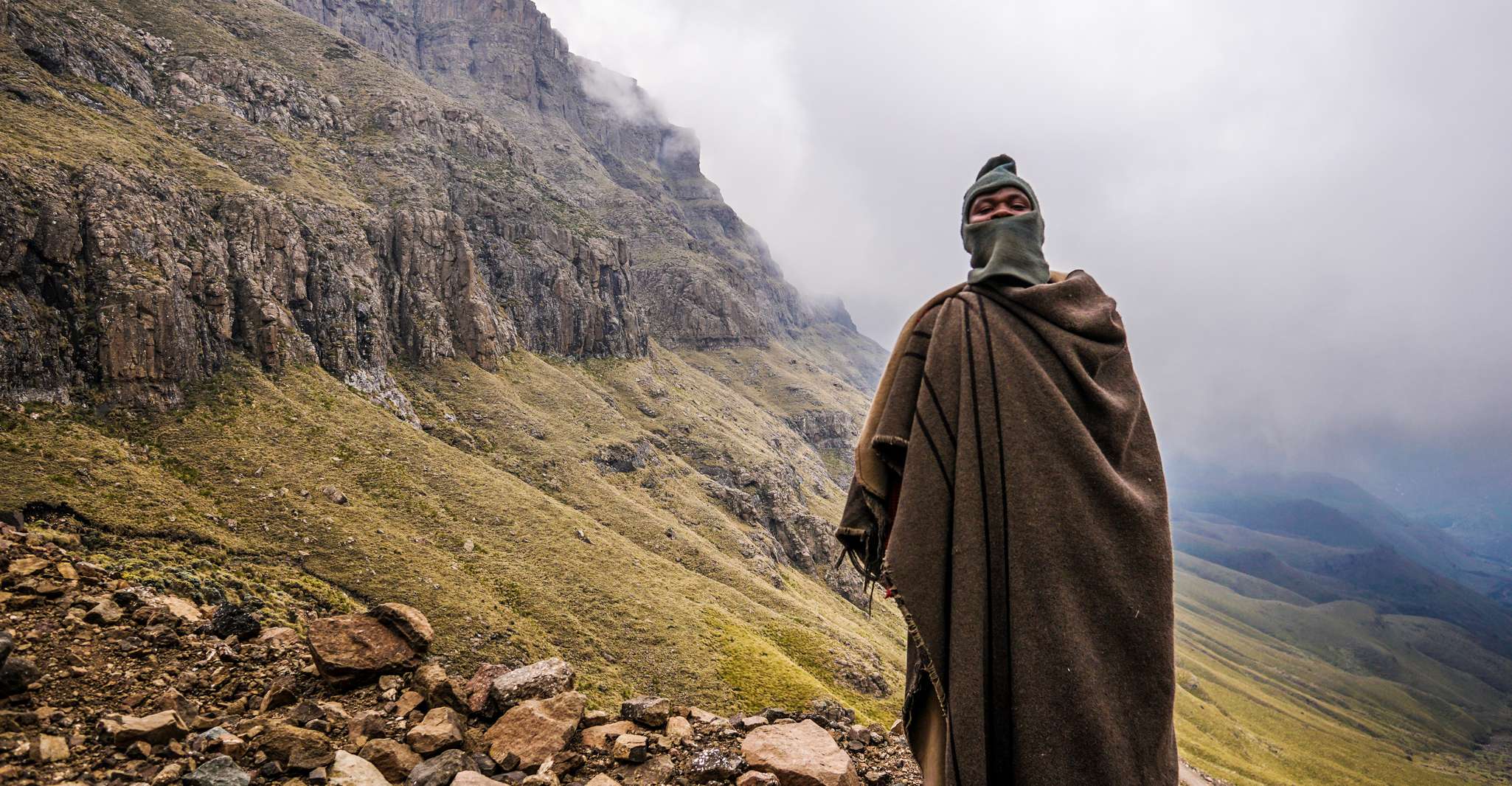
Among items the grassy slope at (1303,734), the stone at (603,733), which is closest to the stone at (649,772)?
the stone at (603,733)

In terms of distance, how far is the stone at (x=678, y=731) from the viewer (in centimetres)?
748

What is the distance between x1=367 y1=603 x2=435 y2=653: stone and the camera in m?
8.38

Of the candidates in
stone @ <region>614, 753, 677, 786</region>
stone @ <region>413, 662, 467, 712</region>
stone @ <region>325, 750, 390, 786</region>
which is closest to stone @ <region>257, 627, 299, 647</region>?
stone @ <region>413, 662, 467, 712</region>

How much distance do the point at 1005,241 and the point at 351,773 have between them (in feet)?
25.2

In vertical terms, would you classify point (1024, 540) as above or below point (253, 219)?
below

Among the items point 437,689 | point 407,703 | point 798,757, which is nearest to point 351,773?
point 407,703

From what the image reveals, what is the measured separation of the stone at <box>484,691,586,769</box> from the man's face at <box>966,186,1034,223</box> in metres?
7.37

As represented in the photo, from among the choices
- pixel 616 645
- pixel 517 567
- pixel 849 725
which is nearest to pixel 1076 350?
pixel 849 725

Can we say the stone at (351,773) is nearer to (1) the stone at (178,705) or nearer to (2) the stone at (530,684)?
(1) the stone at (178,705)

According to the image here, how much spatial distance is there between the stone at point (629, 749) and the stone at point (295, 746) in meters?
3.03

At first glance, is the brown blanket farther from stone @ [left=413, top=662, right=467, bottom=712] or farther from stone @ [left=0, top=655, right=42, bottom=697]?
stone @ [left=0, top=655, right=42, bottom=697]

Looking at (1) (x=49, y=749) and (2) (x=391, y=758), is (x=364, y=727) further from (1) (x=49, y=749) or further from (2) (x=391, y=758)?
(1) (x=49, y=749)

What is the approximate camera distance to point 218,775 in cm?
515

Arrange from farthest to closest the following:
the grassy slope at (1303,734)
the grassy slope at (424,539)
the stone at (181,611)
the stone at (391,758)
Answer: the grassy slope at (1303,734) → the grassy slope at (424,539) → the stone at (181,611) → the stone at (391,758)
